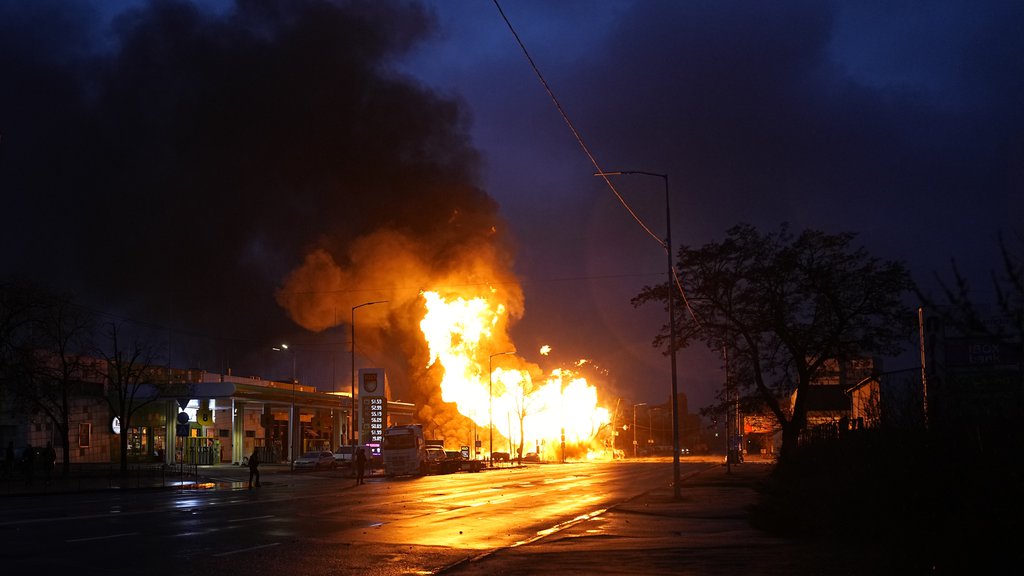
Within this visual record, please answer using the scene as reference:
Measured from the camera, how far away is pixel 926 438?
44.3 feet

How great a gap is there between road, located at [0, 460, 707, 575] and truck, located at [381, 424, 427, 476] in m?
20.1

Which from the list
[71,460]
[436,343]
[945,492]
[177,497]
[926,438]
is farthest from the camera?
[436,343]

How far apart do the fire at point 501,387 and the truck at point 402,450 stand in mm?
25651

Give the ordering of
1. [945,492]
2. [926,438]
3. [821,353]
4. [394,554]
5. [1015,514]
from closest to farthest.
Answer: [1015,514]
[945,492]
[926,438]
[394,554]
[821,353]

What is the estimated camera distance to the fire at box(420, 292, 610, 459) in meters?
84.4

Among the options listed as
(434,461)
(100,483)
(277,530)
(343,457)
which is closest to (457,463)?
(434,461)

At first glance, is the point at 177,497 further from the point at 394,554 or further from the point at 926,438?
the point at 926,438

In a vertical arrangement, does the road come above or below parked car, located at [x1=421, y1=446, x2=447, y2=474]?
above

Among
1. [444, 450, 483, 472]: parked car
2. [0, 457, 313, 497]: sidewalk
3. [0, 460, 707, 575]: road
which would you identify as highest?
[0, 460, 707, 575]: road

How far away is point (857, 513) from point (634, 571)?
16.4ft

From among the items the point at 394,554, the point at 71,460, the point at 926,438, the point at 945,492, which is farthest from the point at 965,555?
the point at 71,460

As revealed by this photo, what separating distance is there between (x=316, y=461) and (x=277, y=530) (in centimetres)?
4428

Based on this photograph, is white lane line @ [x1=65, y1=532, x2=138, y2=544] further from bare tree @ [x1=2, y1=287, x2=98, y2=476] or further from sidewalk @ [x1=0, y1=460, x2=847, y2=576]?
bare tree @ [x1=2, y1=287, x2=98, y2=476]

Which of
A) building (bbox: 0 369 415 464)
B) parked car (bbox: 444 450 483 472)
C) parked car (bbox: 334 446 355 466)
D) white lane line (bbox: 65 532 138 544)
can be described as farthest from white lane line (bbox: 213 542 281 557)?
parked car (bbox: 334 446 355 466)
